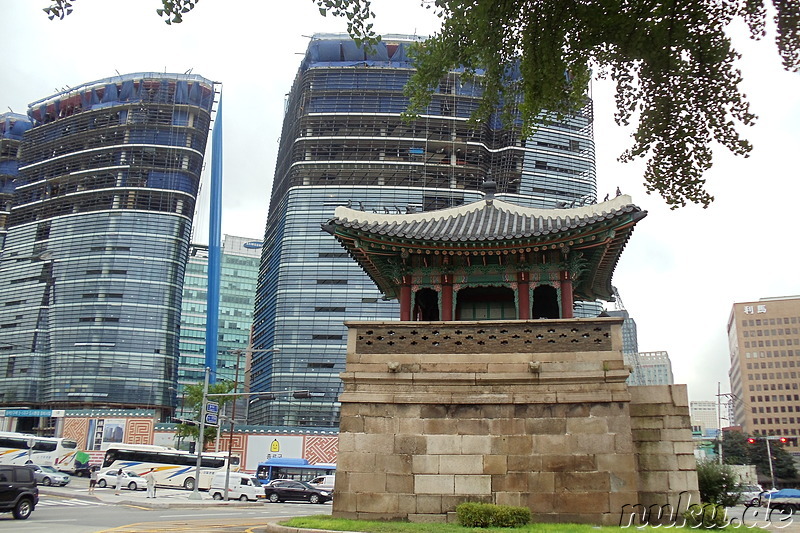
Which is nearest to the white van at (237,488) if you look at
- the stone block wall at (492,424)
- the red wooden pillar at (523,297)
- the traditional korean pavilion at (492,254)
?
the traditional korean pavilion at (492,254)

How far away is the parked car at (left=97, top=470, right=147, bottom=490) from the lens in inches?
1896

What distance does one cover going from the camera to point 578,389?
1667cm

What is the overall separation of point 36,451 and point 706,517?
58.3 metres

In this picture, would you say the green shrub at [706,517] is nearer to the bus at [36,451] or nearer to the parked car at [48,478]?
the parked car at [48,478]

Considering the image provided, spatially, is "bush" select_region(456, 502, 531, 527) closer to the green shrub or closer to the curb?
the green shrub

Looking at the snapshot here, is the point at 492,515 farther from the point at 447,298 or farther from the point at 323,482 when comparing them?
the point at 323,482

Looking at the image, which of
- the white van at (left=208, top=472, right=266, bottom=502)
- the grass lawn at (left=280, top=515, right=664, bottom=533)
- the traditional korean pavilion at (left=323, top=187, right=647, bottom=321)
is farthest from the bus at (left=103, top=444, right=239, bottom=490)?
the grass lawn at (left=280, top=515, right=664, bottom=533)

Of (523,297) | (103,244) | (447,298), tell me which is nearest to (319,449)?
(103,244)

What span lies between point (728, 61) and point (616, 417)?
11.5 metres

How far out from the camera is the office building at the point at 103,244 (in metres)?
87.6

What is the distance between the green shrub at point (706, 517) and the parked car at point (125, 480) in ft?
141

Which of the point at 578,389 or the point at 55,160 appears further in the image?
the point at 55,160

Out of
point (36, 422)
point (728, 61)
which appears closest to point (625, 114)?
point (728, 61)

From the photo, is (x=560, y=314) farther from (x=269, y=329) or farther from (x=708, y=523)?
(x=269, y=329)
